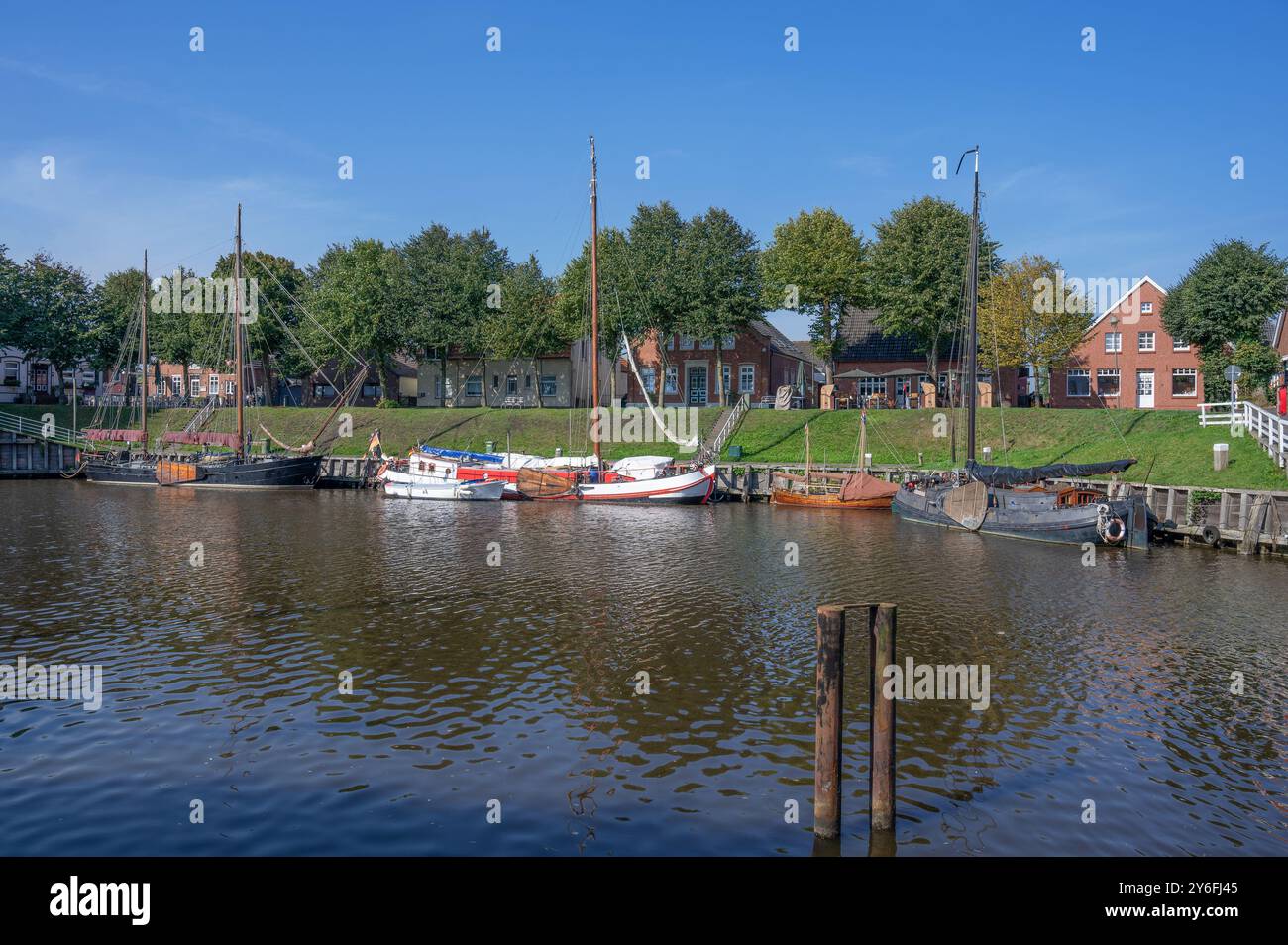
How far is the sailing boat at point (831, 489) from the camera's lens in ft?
157

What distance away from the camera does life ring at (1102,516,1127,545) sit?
33.4 m

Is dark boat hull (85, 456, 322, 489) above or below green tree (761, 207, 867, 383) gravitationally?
below

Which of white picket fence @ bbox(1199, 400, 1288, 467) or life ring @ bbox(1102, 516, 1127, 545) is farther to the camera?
white picket fence @ bbox(1199, 400, 1288, 467)

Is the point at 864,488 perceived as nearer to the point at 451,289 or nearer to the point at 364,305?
the point at 451,289

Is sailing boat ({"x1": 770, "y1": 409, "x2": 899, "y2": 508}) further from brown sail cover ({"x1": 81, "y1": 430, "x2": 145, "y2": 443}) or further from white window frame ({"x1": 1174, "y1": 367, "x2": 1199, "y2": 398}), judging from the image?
brown sail cover ({"x1": 81, "y1": 430, "x2": 145, "y2": 443})

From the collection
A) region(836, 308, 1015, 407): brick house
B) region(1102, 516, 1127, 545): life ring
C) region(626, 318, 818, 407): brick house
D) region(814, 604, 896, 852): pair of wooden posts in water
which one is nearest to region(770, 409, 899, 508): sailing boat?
region(1102, 516, 1127, 545): life ring

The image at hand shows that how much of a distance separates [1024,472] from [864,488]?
9158mm

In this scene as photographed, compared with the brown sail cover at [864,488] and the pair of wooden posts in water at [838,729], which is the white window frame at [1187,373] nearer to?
the brown sail cover at [864,488]

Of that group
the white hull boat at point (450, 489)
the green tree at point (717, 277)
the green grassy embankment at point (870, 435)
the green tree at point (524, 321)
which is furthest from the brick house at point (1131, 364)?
the white hull boat at point (450, 489)

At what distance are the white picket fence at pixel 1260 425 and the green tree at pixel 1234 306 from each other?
15.3 m

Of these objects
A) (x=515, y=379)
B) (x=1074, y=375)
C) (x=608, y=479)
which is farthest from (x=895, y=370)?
(x=515, y=379)

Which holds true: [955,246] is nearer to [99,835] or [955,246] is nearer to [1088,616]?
[1088,616]

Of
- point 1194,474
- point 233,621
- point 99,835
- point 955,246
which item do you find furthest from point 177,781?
point 955,246
